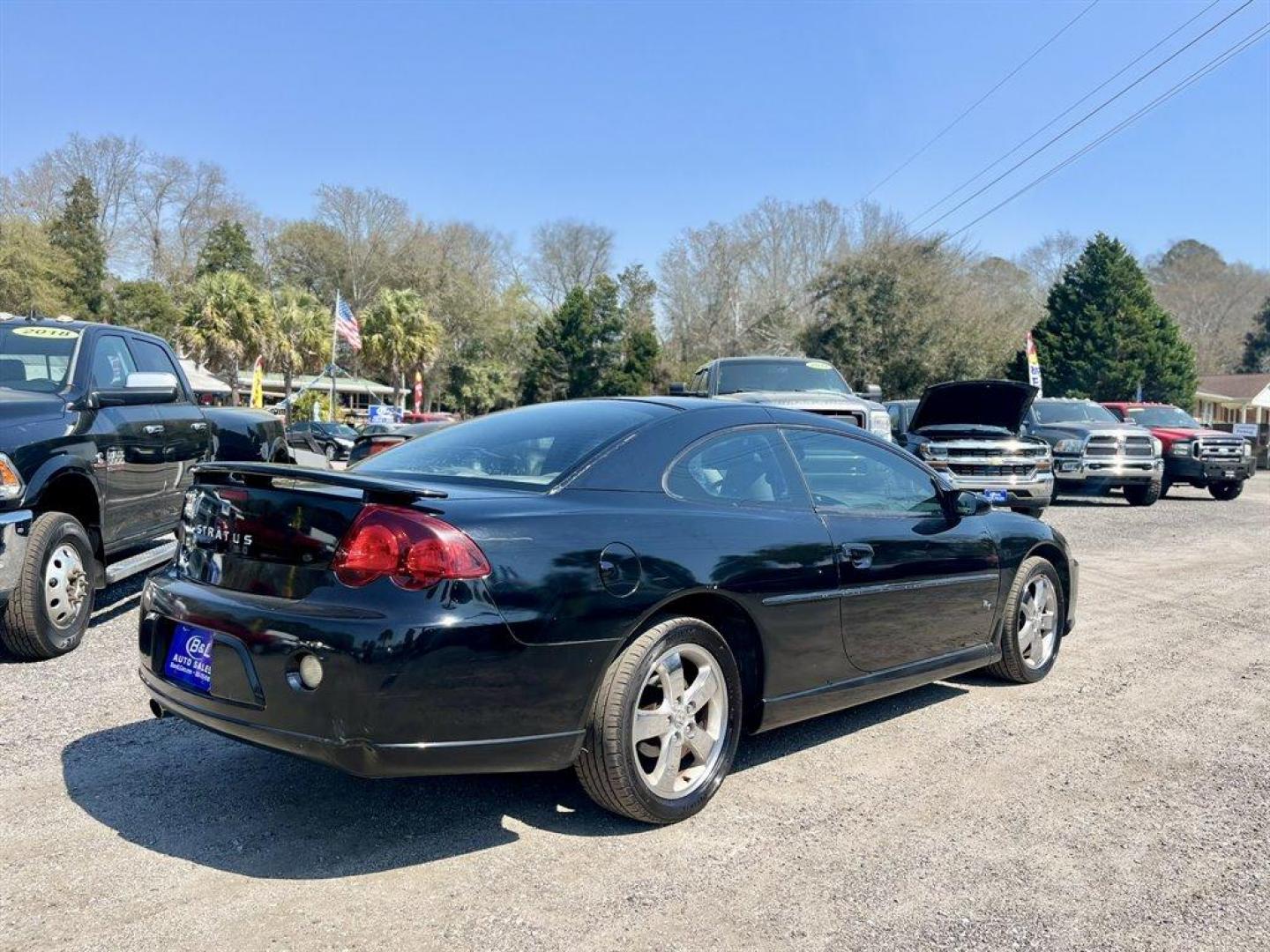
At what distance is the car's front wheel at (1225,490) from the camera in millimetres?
18875

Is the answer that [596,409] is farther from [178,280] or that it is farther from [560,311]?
[178,280]

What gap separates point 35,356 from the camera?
6387 mm

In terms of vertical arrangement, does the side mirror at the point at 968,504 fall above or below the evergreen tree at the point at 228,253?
below

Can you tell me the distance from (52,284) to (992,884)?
161 feet

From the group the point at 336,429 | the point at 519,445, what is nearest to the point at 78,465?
the point at 519,445

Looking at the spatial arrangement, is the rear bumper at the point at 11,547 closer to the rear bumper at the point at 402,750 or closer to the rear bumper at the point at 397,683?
the rear bumper at the point at 402,750

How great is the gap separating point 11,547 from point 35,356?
1725 millimetres

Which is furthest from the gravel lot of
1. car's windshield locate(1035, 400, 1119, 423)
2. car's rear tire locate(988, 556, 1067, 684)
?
car's windshield locate(1035, 400, 1119, 423)

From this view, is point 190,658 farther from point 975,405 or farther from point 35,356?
point 975,405

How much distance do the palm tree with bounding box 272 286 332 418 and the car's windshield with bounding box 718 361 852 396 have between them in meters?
36.9

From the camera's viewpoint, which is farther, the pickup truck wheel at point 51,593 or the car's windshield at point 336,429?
the car's windshield at point 336,429

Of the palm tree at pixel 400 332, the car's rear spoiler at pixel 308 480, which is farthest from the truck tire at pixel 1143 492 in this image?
the palm tree at pixel 400 332

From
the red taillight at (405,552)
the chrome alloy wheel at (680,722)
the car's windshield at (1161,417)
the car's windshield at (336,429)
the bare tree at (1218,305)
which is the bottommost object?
the chrome alloy wheel at (680,722)

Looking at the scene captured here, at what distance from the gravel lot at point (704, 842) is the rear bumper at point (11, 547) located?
0.53m
